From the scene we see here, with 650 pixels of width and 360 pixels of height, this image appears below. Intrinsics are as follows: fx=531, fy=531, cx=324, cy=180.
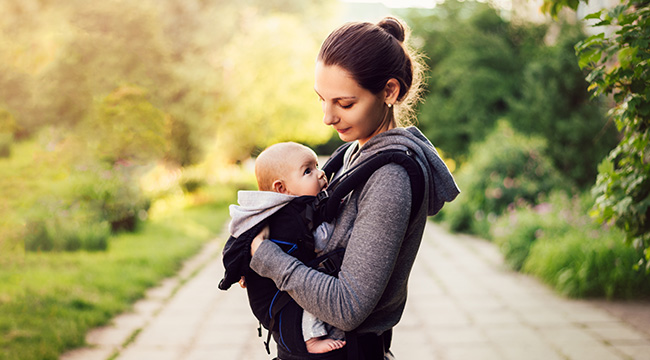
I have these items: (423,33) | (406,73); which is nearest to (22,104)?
(406,73)

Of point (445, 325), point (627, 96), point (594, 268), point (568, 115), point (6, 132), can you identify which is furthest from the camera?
point (568, 115)

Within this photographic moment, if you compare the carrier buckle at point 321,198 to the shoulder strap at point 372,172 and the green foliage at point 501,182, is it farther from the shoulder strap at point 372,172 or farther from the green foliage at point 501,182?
the green foliage at point 501,182

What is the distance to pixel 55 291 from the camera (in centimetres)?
474

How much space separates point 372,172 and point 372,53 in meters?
0.31

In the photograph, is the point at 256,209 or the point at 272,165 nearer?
the point at 256,209

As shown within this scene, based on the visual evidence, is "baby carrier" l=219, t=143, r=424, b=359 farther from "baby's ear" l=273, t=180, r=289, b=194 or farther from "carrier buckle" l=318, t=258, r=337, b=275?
"baby's ear" l=273, t=180, r=289, b=194

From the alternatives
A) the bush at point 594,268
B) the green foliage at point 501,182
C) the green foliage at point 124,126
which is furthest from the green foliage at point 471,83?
the bush at point 594,268

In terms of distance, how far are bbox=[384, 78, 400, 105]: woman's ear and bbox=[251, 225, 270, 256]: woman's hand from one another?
0.49 metres

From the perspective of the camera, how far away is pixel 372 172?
1.34m

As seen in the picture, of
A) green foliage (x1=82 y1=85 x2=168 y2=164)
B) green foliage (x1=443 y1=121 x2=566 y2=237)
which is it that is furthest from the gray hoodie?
green foliage (x1=82 y1=85 x2=168 y2=164)

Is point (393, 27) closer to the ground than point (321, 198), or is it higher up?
higher up

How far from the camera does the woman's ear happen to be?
1442 mm

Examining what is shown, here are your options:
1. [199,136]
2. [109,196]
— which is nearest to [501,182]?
[109,196]

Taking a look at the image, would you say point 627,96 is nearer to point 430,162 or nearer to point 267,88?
point 430,162
